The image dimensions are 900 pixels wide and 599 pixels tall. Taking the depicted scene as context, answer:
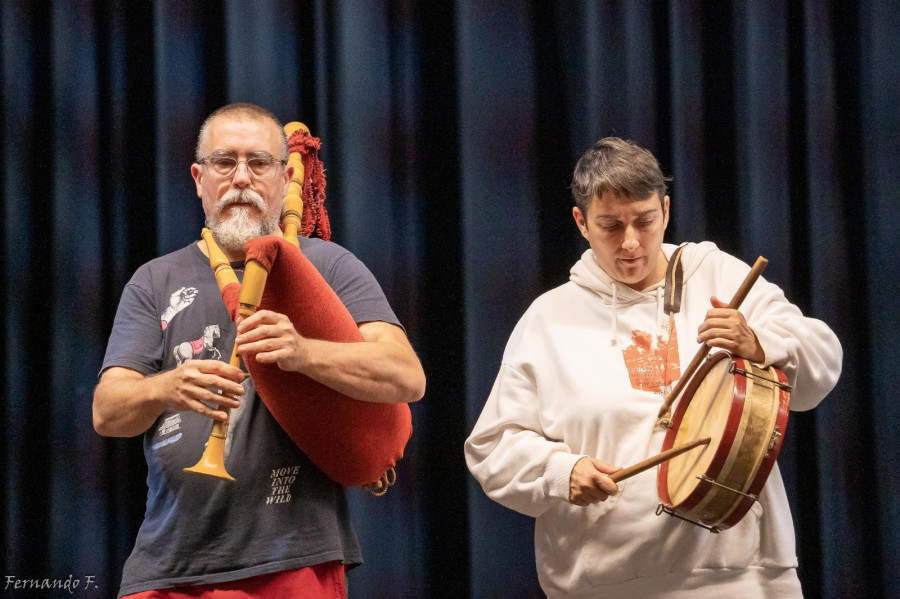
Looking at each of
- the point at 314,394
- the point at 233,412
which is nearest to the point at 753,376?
the point at 314,394

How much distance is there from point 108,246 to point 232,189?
0.93 metres

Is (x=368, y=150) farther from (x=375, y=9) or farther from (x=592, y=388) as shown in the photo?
(x=592, y=388)

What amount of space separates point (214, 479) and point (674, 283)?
926mm

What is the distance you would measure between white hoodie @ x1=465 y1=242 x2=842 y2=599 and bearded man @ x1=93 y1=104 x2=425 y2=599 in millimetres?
279

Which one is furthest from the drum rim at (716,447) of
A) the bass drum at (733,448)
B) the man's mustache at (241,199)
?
the man's mustache at (241,199)

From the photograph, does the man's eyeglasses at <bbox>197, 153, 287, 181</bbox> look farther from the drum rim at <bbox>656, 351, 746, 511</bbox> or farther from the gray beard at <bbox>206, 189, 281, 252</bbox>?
the drum rim at <bbox>656, 351, 746, 511</bbox>

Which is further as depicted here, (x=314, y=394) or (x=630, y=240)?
(x=630, y=240)

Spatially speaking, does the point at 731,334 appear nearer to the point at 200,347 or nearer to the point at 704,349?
the point at 704,349

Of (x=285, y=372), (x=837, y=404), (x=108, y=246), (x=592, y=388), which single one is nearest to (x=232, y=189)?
(x=285, y=372)

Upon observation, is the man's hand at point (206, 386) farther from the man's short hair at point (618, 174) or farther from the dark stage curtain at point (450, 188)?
the dark stage curtain at point (450, 188)

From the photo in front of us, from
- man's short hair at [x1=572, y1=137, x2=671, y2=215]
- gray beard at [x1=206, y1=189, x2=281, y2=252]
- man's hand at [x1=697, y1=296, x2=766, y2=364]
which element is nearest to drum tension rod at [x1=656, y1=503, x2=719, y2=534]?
man's hand at [x1=697, y1=296, x2=766, y2=364]

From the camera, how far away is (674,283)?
74.9 inches

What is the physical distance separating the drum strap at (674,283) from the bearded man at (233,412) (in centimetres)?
51

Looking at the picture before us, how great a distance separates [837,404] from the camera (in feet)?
8.30
